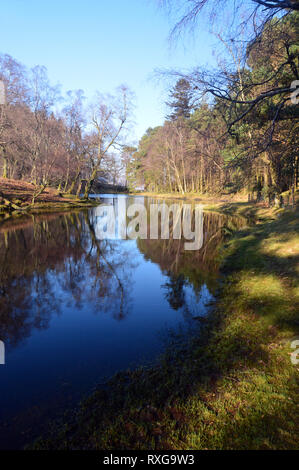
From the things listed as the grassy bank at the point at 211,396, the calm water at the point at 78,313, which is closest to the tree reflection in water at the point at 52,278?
the calm water at the point at 78,313

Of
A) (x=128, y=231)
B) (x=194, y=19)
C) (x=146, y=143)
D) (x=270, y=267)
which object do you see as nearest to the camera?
(x=194, y=19)

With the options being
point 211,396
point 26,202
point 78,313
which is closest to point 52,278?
point 78,313

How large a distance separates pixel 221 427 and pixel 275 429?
0.57 meters

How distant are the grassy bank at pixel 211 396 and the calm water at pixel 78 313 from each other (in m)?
0.44

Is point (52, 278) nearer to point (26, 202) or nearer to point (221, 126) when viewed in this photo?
point (221, 126)

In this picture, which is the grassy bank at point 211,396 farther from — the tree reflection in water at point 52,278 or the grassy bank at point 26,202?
the grassy bank at point 26,202

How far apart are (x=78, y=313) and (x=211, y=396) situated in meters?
3.91

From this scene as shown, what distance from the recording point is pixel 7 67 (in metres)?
22.8

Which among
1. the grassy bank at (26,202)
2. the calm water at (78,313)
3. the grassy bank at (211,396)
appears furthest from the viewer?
the grassy bank at (26,202)

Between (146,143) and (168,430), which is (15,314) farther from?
(146,143)

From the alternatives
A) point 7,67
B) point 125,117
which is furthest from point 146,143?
point 7,67

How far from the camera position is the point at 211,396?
10.1 feet

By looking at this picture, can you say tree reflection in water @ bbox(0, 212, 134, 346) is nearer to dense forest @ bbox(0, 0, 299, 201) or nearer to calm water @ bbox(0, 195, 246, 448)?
calm water @ bbox(0, 195, 246, 448)

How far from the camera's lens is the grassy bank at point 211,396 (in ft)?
8.32
